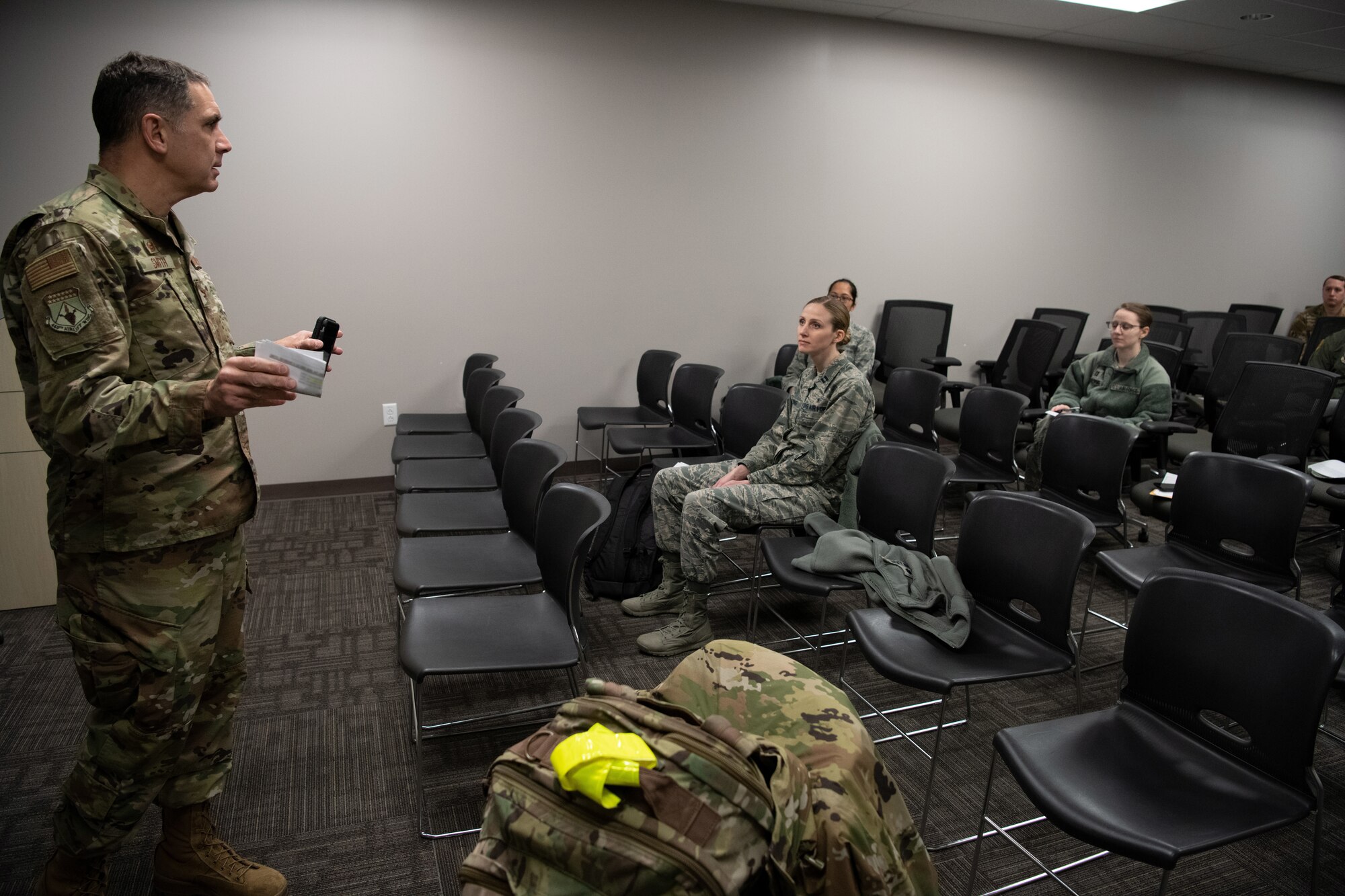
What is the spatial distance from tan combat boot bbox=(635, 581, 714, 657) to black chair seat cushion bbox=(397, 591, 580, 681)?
70 cm

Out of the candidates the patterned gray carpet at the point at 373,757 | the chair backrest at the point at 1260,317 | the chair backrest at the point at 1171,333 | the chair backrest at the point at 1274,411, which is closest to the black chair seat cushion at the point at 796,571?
the patterned gray carpet at the point at 373,757

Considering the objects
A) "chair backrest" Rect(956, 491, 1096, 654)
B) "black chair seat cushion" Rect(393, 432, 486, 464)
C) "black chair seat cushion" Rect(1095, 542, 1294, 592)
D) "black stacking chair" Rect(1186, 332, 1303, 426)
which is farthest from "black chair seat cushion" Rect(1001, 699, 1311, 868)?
"black stacking chair" Rect(1186, 332, 1303, 426)

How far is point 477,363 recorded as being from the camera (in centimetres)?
482

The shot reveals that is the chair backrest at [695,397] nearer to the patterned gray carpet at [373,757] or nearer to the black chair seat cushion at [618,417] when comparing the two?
the black chair seat cushion at [618,417]

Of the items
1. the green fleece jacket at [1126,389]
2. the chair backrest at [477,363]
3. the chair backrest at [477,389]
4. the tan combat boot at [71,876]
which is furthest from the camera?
the chair backrest at [477,363]

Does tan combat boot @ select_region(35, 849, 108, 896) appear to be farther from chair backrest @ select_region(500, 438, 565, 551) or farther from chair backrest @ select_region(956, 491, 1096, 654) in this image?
chair backrest @ select_region(956, 491, 1096, 654)

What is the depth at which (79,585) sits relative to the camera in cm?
171

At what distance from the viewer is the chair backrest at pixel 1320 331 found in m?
5.82

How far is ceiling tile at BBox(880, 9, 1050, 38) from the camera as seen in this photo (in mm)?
5461

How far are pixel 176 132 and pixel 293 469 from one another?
3.56 metres

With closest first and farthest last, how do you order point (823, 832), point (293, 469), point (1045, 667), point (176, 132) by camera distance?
point (823, 832), point (176, 132), point (1045, 667), point (293, 469)

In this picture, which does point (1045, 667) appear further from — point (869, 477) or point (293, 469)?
point (293, 469)

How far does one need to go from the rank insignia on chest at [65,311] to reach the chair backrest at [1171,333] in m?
5.99

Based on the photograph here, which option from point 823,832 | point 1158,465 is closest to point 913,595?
point 823,832
